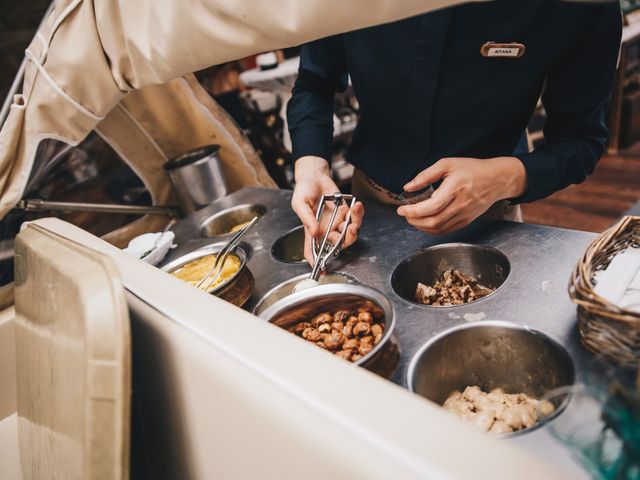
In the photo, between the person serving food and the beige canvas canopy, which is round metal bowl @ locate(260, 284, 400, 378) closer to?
the person serving food

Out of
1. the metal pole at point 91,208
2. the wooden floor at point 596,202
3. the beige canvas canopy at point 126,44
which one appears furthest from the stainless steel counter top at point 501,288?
the wooden floor at point 596,202

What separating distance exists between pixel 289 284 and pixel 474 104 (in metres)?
0.89

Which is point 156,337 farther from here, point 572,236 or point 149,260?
point 572,236

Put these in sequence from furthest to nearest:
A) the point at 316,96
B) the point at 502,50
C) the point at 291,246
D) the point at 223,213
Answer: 1. the point at 223,213
2. the point at 316,96
3. the point at 291,246
4. the point at 502,50

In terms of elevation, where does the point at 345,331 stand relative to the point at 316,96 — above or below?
below

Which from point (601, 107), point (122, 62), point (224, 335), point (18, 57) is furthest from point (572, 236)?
point (18, 57)

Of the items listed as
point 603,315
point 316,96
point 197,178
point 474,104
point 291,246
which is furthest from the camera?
point 197,178

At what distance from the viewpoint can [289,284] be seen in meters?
1.43

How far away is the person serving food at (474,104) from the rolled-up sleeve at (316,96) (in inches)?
0.7

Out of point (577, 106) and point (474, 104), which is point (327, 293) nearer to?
point (474, 104)

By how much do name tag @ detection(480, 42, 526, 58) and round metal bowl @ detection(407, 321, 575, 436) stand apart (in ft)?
2.85

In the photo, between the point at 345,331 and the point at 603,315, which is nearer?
the point at 603,315

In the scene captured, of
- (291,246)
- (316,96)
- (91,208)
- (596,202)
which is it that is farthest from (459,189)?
(596,202)

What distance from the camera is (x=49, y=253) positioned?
1.09 m
